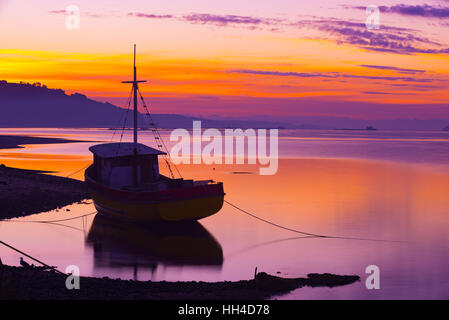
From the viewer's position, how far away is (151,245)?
26.1m

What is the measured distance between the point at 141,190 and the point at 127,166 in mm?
2131

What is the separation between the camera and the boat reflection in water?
75.5 ft

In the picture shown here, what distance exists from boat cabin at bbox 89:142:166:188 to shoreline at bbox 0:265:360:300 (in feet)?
40.5

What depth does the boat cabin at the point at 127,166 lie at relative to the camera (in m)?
31.4

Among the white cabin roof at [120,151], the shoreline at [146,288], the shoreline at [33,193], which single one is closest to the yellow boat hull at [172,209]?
the white cabin roof at [120,151]

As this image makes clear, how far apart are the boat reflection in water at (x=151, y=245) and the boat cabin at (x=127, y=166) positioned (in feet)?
7.83

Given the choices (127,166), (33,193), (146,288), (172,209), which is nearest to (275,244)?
(172,209)

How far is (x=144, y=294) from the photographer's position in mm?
16156

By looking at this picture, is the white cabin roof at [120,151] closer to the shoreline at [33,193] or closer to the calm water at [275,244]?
the calm water at [275,244]

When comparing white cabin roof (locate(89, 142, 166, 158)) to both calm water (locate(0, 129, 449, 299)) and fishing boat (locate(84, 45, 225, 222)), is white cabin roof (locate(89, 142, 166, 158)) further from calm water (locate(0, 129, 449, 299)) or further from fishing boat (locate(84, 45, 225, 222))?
calm water (locate(0, 129, 449, 299))

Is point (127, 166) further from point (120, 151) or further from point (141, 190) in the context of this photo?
point (141, 190)

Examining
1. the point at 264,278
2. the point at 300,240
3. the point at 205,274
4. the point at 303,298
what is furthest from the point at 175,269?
the point at 300,240
